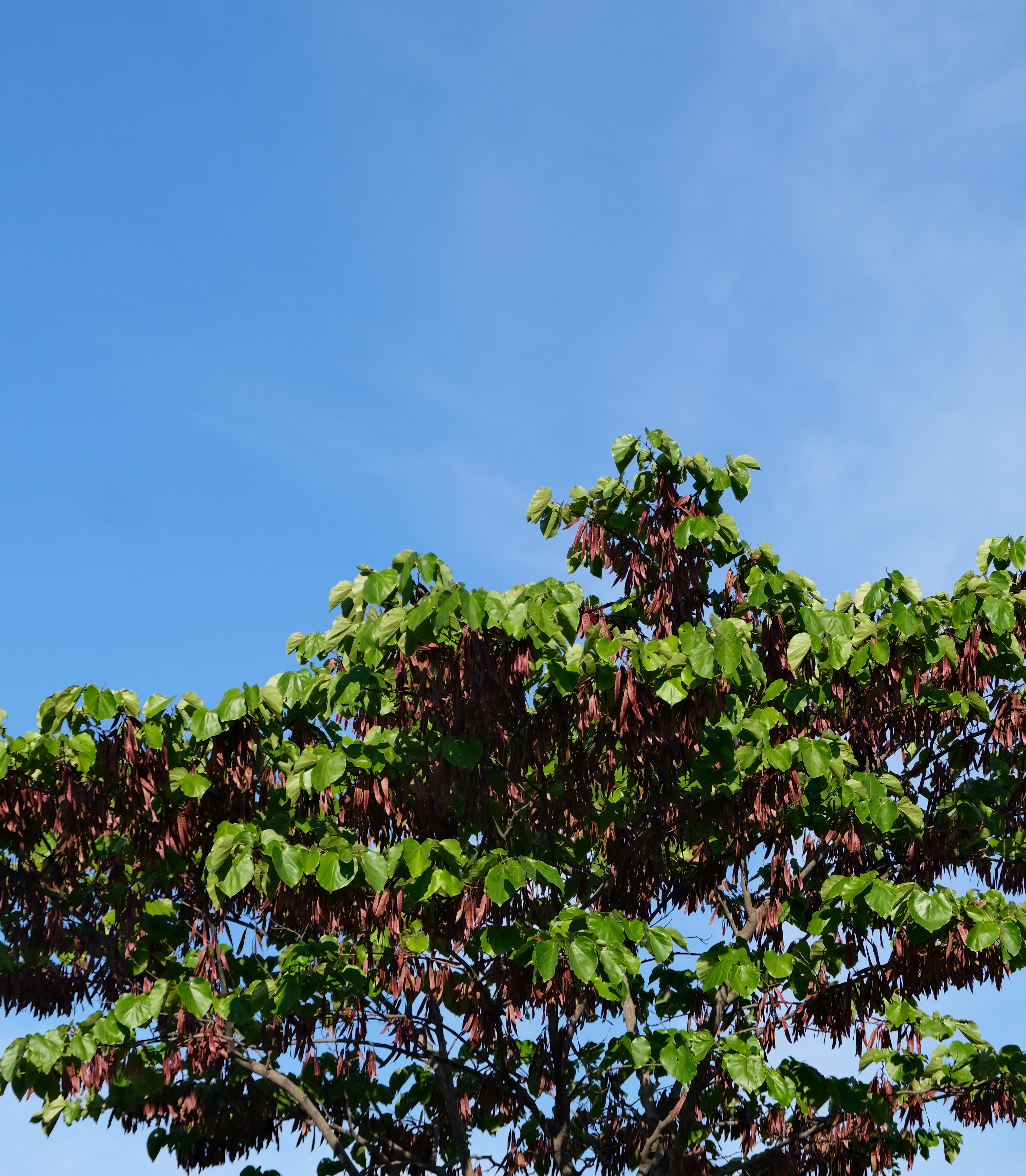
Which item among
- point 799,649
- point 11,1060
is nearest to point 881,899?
point 799,649

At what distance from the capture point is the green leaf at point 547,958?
7188 millimetres

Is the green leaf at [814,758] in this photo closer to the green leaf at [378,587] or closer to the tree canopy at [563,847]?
A: the tree canopy at [563,847]

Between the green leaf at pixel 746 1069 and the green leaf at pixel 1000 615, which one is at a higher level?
the green leaf at pixel 1000 615

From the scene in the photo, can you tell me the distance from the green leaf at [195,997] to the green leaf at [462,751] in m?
2.45

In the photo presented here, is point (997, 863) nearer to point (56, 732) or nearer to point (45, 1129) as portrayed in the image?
point (56, 732)

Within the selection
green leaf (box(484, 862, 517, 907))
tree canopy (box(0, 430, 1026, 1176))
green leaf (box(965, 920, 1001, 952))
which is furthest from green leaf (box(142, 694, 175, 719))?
green leaf (box(965, 920, 1001, 952))

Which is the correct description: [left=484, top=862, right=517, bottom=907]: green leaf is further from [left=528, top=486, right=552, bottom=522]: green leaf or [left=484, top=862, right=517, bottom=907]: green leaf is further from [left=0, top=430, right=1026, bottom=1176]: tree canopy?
[left=528, top=486, right=552, bottom=522]: green leaf

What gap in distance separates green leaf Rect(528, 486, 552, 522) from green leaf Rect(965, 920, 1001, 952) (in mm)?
4533

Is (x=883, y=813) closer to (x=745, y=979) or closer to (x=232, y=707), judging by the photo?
(x=745, y=979)

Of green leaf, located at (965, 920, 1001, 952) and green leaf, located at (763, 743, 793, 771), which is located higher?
green leaf, located at (763, 743, 793, 771)

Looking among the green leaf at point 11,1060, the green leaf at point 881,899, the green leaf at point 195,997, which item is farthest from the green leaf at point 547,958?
the green leaf at point 11,1060

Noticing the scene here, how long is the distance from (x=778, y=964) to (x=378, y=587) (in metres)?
4.21

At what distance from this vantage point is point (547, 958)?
23.9 ft

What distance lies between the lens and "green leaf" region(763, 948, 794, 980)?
892 cm
